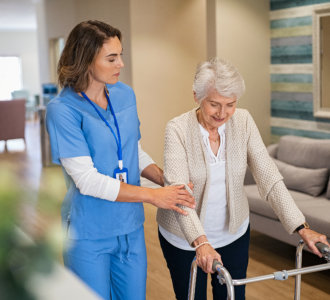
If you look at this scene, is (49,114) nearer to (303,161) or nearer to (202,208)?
(202,208)

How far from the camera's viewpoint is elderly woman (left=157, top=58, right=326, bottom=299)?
1784 millimetres

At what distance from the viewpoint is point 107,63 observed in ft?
5.63

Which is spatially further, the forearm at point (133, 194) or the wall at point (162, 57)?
the wall at point (162, 57)

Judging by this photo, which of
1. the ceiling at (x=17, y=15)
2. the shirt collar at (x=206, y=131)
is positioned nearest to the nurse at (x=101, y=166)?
the shirt collar at (x=206, y=131)

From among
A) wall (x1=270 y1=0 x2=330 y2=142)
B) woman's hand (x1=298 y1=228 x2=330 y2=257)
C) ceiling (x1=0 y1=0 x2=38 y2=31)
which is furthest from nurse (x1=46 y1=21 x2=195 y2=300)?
ceiling (x1=0 y1=0 x2=38 y2=31)

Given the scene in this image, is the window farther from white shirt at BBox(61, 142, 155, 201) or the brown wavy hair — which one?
white shirt at BBox(61, 142, 155, 201)

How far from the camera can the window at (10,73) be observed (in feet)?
56.9

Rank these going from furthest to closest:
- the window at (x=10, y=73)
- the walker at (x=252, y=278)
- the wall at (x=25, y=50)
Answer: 1. the window at (x=10, y=73)
2. the wall at (x=25, y=50)
3. the walker at (x=252, y=278)

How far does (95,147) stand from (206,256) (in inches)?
20.2

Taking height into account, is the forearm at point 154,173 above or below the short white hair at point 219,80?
below

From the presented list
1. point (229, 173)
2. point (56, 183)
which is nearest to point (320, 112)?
point (229, 173)

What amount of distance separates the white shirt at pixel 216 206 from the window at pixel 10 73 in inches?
643

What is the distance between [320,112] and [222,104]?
3224mm

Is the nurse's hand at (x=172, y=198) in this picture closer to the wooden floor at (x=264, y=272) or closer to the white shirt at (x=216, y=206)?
the white shirt at (x=216, y=206)
